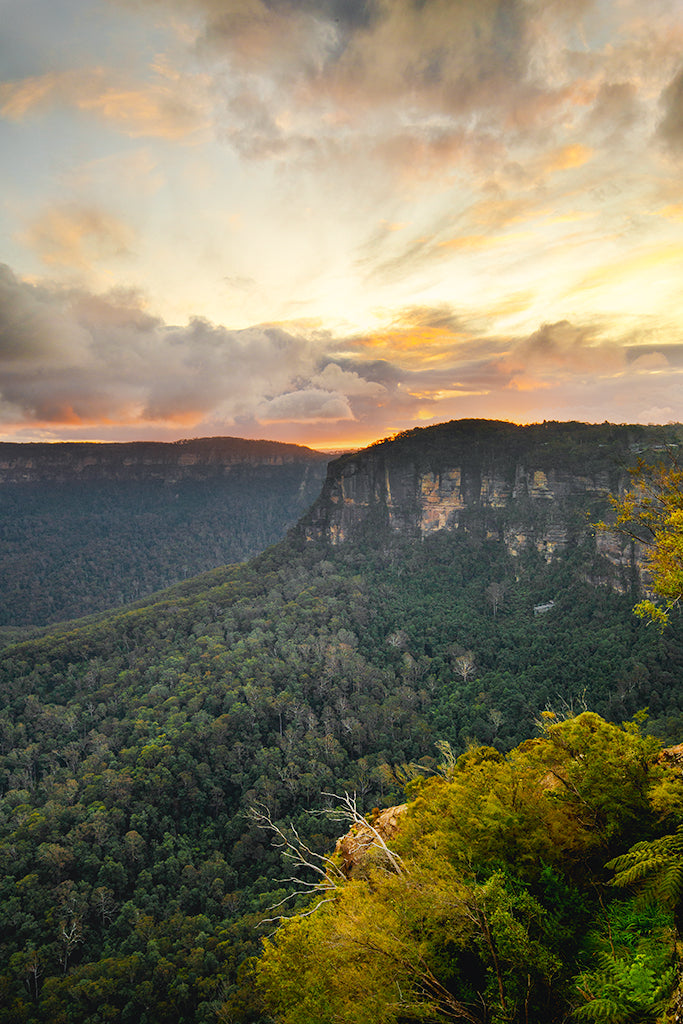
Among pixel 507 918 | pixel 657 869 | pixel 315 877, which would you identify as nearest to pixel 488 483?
pixel 315 877

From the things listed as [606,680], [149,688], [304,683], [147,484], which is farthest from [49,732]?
[147,484]

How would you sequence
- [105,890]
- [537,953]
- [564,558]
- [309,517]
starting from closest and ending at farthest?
1. [537,953]
2. [105,890]
3. [564,558]
4. [309,517]

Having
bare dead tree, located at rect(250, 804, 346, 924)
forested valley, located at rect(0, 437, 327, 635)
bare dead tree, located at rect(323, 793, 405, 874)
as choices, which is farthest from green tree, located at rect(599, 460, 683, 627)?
forested valley, located at rect(0, 437, 327, 635)

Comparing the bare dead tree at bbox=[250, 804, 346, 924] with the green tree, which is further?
the green tree

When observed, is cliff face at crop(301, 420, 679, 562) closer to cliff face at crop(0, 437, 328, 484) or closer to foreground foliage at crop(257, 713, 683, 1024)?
foreground foliage at crop(257, 713, 683, 1024)

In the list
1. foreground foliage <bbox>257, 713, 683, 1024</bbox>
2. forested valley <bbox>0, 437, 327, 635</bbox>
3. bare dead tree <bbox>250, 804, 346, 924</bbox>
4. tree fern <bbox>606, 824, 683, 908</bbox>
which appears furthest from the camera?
forested valley <bbox>0, 437, 327, 635</bbox>

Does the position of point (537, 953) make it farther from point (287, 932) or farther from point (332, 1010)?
point (287, 932)

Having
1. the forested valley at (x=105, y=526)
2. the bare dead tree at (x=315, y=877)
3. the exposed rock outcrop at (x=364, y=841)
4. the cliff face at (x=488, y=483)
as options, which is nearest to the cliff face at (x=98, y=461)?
the forested valley at (x=105, y=526)

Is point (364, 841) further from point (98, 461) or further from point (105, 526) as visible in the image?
point (98, 461)
